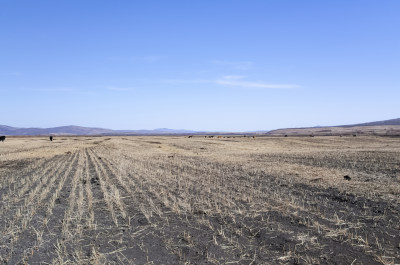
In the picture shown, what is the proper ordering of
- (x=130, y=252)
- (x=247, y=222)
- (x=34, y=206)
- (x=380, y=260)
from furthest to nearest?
(x=34, y=206) < (x=247, y=222) < (x=130, y=252) < (x=380, y=260)

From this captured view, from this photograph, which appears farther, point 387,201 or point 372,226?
point 387,201

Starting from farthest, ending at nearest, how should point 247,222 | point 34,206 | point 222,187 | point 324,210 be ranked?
point 222,187, point 34,206, point 324,210, point 247,222

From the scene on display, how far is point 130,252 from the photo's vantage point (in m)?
7.52

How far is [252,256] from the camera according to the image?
7.11m

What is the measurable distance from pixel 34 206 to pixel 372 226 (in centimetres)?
1148

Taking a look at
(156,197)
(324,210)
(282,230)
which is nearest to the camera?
(282,230)

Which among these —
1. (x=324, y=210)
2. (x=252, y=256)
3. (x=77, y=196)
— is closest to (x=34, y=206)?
(x=77, y=196)

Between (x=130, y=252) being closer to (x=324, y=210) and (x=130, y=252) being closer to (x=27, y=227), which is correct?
(x=27, y=227)

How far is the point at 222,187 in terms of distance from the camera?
15461mm

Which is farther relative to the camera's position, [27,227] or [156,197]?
[156,197]

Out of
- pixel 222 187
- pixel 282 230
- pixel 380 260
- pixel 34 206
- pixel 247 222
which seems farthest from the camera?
pixel 222 187

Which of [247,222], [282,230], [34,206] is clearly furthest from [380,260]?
[34,206]

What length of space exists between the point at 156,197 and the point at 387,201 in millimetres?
9001

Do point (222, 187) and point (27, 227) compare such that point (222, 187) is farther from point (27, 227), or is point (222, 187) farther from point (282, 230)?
point (27, 227)
